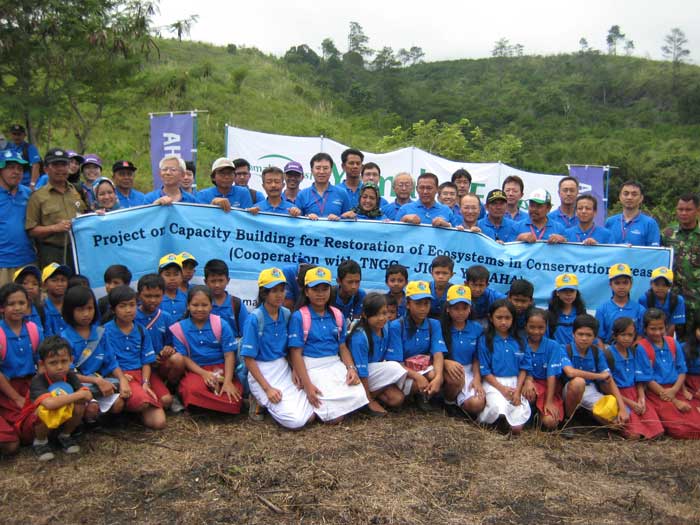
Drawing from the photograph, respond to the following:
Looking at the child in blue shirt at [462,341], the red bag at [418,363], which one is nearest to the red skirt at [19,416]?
the red bag at [418,363]

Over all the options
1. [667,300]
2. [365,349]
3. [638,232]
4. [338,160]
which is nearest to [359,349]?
[365,349]

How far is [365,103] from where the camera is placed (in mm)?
42406

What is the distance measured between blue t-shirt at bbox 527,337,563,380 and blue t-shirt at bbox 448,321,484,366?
0.48 m


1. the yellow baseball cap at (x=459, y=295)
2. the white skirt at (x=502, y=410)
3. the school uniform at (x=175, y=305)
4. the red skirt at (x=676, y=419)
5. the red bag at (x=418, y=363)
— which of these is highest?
the yellow baseball cap at (x=459, y=295)

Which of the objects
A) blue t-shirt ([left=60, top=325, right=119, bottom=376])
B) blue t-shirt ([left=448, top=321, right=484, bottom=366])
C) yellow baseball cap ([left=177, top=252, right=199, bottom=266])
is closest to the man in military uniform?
blue t-shirt ([left=448, top=321, right=484, bottom=366])

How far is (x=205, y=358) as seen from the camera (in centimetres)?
537

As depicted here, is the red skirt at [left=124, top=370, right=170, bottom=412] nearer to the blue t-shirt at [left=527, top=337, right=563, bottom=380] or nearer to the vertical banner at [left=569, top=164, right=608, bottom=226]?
the blue t-shirt at [left=527, top=337, right=563, bottom=380]

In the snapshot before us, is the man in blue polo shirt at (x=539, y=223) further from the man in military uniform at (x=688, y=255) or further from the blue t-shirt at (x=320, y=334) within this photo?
the blue t-shirt at (x=320, y=334)

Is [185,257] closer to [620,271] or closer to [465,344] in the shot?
[465,344]

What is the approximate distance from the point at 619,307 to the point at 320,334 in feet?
9.82

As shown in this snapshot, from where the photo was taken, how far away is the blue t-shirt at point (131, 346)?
5070 mm

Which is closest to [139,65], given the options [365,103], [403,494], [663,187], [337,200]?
[337,200]

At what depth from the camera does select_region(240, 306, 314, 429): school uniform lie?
5188mm

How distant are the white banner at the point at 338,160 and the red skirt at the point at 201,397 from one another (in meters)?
6.49
